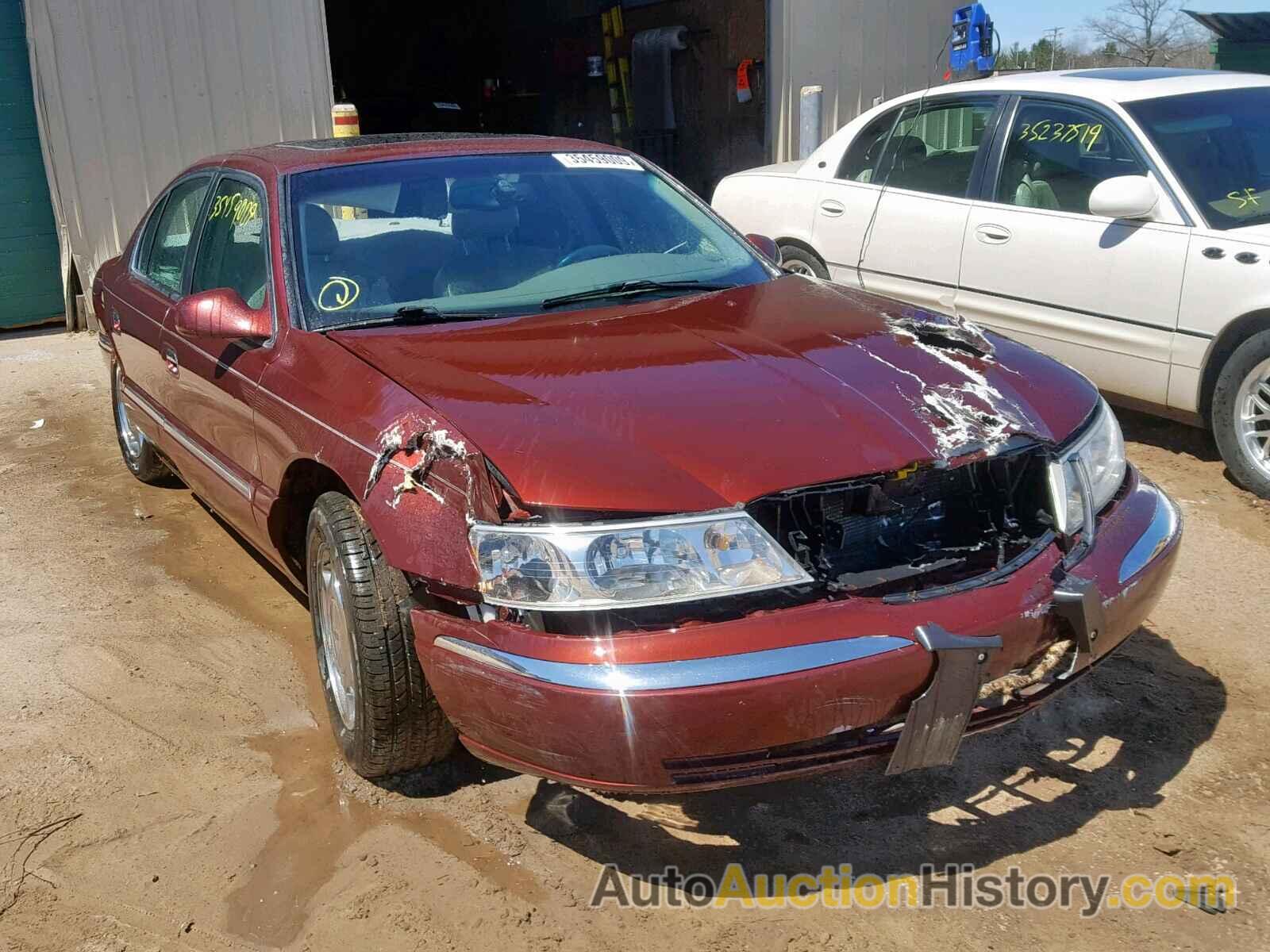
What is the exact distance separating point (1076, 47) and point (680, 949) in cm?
3327

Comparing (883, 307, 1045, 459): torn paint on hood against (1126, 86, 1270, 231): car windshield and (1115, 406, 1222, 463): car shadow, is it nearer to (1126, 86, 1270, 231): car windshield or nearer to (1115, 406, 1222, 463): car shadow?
(1126, 86, 1270, 231): car windshield

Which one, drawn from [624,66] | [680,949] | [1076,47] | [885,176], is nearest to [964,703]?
[680,949]

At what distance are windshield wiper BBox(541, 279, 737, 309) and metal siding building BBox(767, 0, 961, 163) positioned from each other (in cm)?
777

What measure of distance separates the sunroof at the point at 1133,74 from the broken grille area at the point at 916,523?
3.79 meters

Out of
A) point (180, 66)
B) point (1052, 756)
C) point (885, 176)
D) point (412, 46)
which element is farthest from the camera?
point (412, 46)

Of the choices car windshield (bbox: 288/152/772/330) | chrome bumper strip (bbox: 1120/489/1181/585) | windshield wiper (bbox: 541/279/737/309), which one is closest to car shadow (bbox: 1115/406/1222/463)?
chrome bumper strip (bbox: 1120/489/1181/585)

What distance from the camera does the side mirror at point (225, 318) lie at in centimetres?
329

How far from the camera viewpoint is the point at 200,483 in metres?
4.05

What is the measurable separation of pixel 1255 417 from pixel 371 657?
384 centimetres

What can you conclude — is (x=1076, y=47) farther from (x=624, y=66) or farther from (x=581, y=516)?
(x=581, y=516)

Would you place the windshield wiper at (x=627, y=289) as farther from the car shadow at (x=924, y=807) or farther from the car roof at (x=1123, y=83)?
the car roof at (x=1123, y=83)

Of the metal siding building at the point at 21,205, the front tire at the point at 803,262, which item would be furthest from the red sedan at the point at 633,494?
the metal siding building at the point at 21,205

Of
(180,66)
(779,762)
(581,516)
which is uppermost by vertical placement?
(180,66)

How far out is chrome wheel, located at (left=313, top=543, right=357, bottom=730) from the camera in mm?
2926
